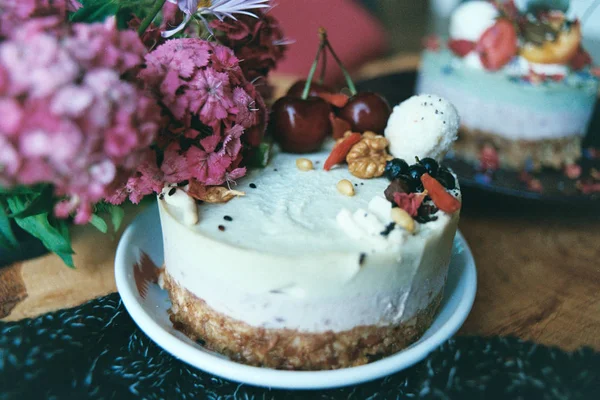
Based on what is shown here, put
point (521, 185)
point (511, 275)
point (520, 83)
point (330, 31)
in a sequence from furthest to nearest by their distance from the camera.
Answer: point (330, 31) → point (520, 83) → point (521, 185) → point (511, 275)

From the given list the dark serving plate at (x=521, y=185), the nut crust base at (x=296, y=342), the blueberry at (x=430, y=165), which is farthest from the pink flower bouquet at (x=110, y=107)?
the dark serving plate at (x=521, y=185)

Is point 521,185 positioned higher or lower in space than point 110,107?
lower

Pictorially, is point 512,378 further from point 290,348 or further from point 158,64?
point 158,64

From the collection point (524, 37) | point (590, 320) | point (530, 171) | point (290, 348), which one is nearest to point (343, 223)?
point (290, 348)

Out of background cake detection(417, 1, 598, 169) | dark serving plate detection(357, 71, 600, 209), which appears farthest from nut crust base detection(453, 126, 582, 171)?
dark serving plate detection(357, 71, 600, 209)

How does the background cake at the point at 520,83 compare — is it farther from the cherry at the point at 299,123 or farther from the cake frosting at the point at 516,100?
the cherry at the point at 299,123

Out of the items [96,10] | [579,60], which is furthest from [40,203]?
[579,60]

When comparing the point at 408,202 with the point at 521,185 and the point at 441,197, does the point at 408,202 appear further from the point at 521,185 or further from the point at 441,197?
the point at 521,185
